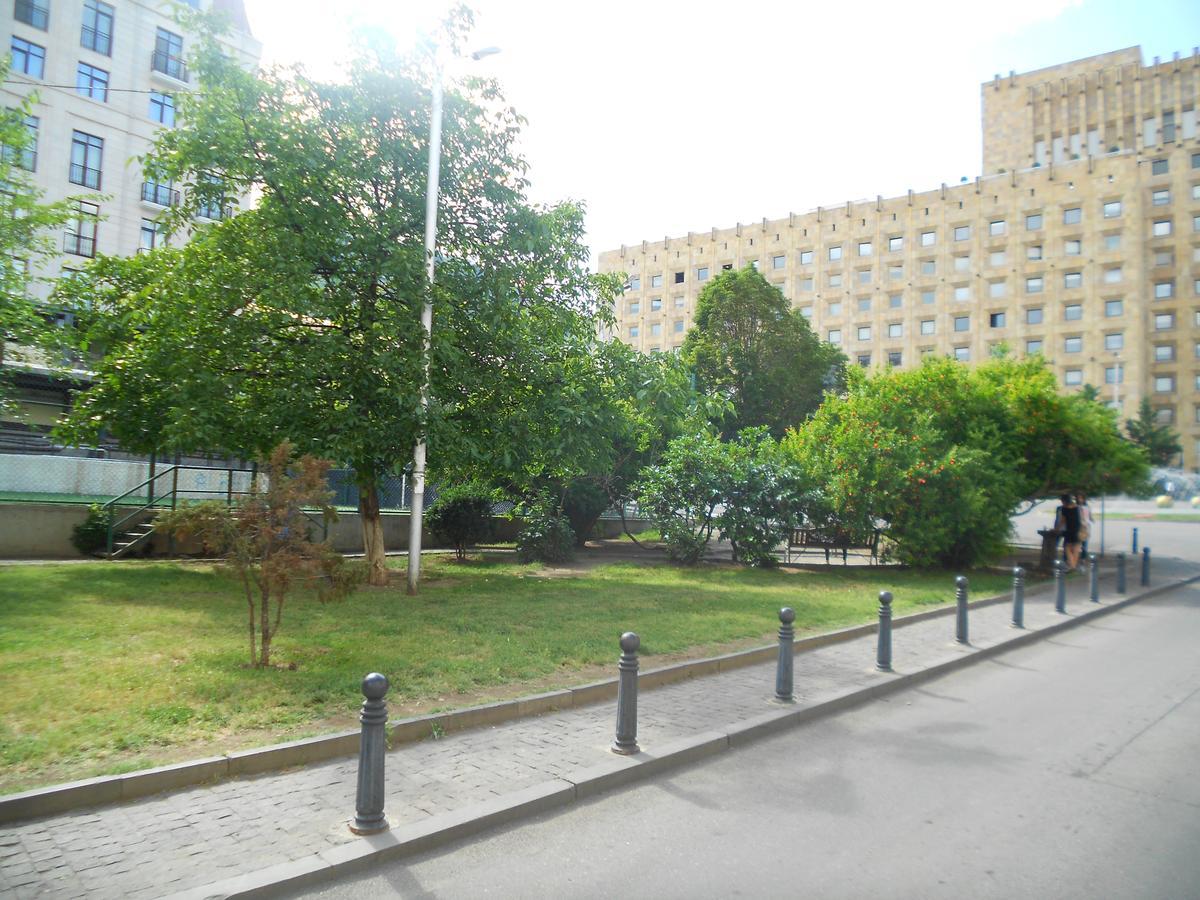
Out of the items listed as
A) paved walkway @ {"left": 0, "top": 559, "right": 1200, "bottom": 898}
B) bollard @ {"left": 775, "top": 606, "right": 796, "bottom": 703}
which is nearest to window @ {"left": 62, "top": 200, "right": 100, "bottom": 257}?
paved walkway @ {"left": 0, "top": 559, "right": 1200, "bottom": 898}

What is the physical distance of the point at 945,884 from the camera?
396cm

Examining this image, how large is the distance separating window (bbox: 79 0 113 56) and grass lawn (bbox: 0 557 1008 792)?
30.4m

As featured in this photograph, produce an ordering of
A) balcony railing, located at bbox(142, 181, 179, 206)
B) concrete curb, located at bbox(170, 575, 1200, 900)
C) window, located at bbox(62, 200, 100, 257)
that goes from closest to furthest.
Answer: concrete curb, located at bbox(170, 575, 1200, 900), window, located at bbox(62, 200, 100, 257), balcony railing, located at bbox(142, 181, 179, 206)

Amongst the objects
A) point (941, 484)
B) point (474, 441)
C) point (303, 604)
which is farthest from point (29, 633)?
point (941, 484)

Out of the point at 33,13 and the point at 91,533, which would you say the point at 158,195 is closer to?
the point at 33,13

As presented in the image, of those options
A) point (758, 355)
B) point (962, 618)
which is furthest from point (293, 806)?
point (758, 355)

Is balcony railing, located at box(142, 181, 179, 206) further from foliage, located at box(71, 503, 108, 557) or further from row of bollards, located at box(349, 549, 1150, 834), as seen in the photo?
row of bollards, located at box(349, 549, 1150, 834)

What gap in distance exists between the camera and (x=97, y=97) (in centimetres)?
3344

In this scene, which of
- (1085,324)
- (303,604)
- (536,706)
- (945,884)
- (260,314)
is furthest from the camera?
(1085,324)

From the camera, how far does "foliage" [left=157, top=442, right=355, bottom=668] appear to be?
7.11 metres

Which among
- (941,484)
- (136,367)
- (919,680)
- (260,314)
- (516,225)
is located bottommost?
→ (919,680)

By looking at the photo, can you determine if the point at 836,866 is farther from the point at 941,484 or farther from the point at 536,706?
the point at 941,484

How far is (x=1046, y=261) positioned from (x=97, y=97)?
2891 inches

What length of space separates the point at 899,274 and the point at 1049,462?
63.2 m
